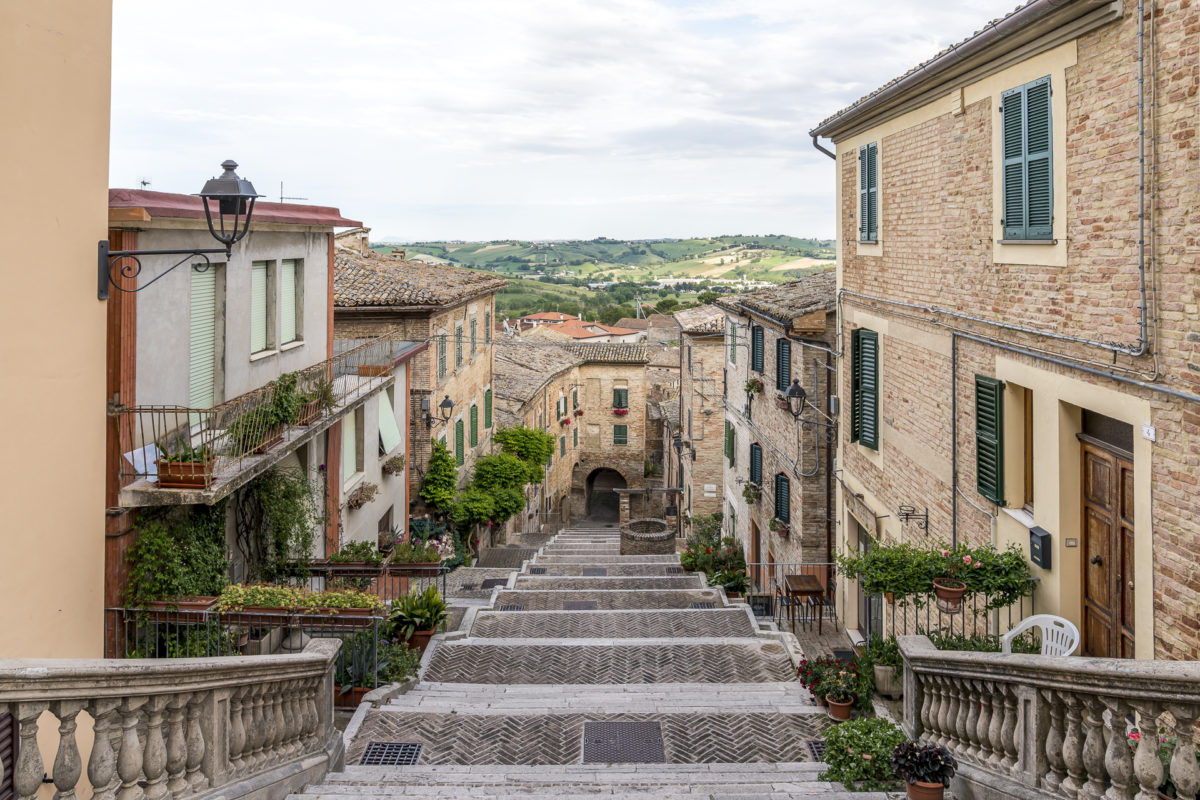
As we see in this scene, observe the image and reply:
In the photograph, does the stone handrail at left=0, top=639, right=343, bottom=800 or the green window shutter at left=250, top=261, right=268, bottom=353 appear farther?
the green window shutter at left=250, top=261, right=268, bottom=353

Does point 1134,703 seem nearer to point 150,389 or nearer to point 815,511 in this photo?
point 150,389

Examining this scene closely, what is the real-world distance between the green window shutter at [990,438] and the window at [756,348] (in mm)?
12728

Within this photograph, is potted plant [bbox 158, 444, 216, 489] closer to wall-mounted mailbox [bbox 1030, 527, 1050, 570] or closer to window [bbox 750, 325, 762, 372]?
wall-mounted mailbox [bbox 1030, 527, 1050, 570]

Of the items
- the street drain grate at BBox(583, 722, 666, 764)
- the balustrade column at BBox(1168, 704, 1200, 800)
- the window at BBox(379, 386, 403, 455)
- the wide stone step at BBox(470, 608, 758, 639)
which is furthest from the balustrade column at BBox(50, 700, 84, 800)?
the window at BBox(379, 386, 403, 455)

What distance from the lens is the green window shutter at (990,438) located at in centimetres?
895

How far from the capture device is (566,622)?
46.9ft

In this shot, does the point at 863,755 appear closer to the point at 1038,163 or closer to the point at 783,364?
the point at 1038,163

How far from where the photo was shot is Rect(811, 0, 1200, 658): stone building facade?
6.25 metres

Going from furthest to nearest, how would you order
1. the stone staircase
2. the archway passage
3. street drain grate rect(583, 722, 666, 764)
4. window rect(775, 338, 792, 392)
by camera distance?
1. the archway passage
2. window rect(775, 338, 792, 392)
3. street drain grate rect(583, 722, 666, 764)
4. the stone staircase

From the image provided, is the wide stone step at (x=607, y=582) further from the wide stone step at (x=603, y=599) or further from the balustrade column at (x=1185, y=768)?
the balustrade column at (x=1185, y=768)

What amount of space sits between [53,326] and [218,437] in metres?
2.90

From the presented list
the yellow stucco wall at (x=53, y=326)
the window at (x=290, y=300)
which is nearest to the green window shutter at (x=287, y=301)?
the window at (x=290, y=300)

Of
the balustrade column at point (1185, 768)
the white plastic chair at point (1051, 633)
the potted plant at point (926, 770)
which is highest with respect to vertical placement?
the balustrade column at point (1185, 768)

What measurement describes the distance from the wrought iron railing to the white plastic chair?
23.6 feet
